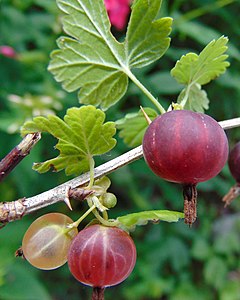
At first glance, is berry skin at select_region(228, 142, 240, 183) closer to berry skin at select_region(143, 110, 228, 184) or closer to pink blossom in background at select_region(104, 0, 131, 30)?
berry skin at select_region(143, 110, 228, 184)

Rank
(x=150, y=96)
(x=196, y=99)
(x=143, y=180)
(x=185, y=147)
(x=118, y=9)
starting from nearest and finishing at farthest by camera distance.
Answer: (x=185, y=147), (x=150, y=96), (x=196, y=99), (x=118, y=9), (x=143, y=180)

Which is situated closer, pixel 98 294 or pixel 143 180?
pixel 98 294

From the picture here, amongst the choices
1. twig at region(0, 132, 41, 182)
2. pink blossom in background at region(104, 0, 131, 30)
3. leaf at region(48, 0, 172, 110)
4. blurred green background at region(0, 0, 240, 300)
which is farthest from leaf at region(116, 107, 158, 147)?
pink blossom in background at region(104, 0, 131, 30)

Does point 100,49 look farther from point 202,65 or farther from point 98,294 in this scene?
point 98,294

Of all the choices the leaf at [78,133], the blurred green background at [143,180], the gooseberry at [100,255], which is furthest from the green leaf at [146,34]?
the blurred green background at [143,180]

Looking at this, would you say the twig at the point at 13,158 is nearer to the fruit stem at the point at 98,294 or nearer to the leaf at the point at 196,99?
the fruit stem at the point at 98,294

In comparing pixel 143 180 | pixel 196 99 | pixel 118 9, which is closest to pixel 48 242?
pixel 196 99
